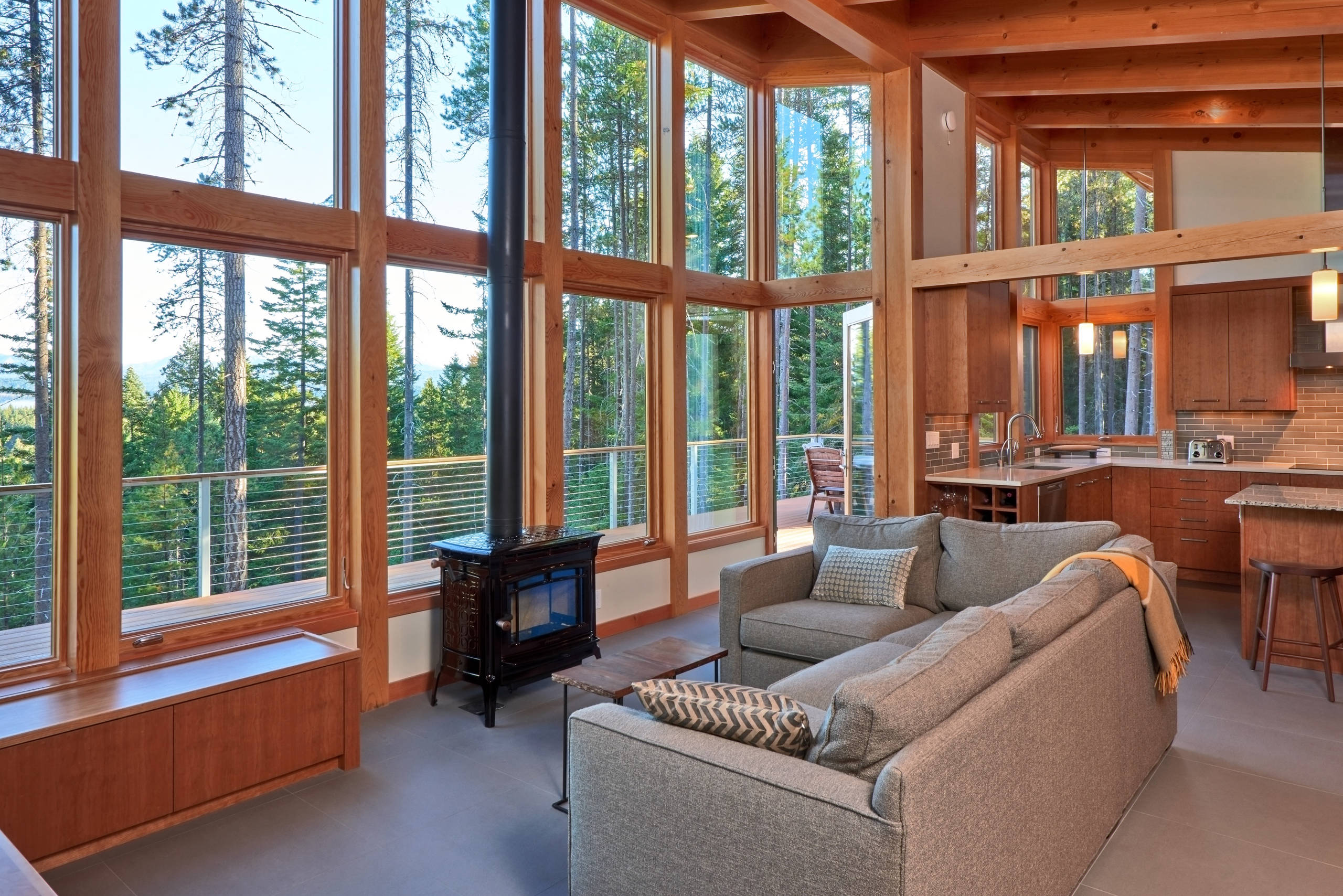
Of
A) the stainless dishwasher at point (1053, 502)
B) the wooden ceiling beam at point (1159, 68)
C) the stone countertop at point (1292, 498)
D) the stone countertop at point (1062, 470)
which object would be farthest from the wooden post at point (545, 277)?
the stone countertop at point (1292, 498)

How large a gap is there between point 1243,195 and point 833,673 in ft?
19.4

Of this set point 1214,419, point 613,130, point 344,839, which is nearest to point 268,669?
point 344,839

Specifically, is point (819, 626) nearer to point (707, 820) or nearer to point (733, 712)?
point (733, 712)

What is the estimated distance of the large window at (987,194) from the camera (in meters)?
6.90

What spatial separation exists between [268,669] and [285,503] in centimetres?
93

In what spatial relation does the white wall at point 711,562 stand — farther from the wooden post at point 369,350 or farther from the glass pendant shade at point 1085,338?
the glass pendant shade at point 1085,338

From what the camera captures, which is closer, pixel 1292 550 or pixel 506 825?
pixel 506 825

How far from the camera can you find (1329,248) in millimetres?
4457

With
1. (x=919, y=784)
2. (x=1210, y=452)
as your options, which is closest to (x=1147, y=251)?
(x=1210, y=452)

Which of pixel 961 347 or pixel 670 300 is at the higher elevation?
pixel 670 300

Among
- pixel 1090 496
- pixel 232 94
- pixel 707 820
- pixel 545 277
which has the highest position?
pixel 232 94

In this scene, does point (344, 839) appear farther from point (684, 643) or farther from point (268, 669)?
point (684, 643)

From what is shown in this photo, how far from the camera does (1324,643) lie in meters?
3.98

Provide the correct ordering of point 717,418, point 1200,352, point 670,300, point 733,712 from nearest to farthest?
point 733,712
point 670,300
point 717,418
point 1200,352
